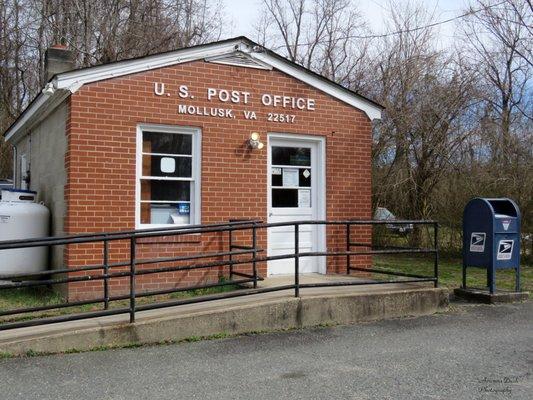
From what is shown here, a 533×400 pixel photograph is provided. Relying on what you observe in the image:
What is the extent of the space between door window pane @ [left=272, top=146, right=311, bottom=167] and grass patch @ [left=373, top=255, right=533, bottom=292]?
10.3 ft

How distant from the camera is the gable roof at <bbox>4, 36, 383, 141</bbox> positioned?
7.69 m

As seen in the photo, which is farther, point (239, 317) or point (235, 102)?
point (235, 102)

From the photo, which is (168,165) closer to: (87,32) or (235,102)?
(235,102)

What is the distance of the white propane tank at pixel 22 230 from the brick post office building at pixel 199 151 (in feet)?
0.66

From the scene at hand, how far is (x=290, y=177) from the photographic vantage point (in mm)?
9023

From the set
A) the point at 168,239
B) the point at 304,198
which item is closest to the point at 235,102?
the point at 304,198

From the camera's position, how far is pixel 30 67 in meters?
23.5

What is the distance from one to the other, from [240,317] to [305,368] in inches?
54.0

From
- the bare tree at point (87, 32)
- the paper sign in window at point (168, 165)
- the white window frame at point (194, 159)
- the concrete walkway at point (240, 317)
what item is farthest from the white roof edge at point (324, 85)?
the bare tree at point (87, 32)

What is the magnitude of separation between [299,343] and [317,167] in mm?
3703

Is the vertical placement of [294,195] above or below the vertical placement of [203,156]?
below

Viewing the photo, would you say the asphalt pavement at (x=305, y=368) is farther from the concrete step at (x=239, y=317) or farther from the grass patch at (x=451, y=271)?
the grass patch at (x=451, y=271)

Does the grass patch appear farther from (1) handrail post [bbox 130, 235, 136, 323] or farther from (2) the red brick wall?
(1) handrail post [bbox 130, 235, 136, 323]

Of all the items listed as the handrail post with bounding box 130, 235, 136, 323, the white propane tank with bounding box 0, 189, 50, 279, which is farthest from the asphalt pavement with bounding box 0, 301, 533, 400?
the white propane tank with bounding box 0, 189, 50, 279
